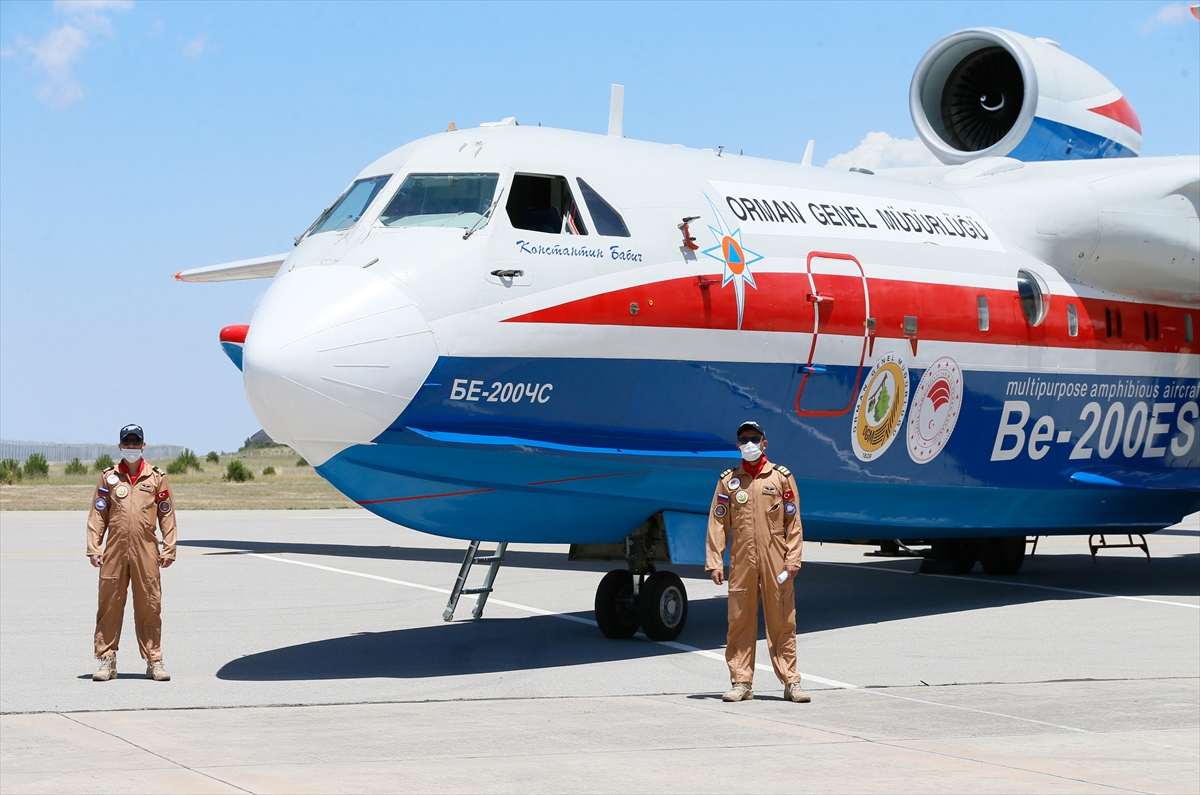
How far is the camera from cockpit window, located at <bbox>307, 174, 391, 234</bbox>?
1132 cm

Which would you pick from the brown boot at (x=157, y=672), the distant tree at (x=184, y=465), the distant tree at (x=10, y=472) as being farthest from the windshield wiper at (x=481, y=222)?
the distant tree at (x=184, y=465)

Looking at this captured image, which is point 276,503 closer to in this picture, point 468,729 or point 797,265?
point 797,265

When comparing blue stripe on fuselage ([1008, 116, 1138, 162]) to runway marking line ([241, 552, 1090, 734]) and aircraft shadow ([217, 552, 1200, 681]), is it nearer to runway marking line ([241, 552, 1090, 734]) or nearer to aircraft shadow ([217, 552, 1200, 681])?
aircraft shadow ([217, 552, 1200, 681])

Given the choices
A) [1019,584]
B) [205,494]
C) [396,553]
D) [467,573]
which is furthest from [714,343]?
[205,494]

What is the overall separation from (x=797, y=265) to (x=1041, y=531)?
571 cm

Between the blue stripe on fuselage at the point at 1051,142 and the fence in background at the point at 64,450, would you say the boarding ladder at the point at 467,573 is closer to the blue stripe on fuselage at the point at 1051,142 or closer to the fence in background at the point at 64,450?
the blue stripe on fuselage at the point at 1051,142

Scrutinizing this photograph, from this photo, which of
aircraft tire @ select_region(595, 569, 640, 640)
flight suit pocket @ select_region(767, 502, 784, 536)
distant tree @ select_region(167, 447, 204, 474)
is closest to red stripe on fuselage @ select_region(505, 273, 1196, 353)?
flight suit pocket @ select_region(767, 502, 784, 536)

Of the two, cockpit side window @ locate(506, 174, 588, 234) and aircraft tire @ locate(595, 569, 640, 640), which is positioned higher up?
cockpit side window @ locate(506, 174, 588, 234)

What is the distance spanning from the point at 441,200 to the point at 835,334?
13.3 feet

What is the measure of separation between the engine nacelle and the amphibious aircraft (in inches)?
8.6

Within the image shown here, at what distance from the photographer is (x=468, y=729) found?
8.33 metres

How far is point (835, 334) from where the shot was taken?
13078mm

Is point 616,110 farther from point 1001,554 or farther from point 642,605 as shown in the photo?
point 1001,554

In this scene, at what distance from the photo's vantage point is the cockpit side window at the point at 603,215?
453 inches
